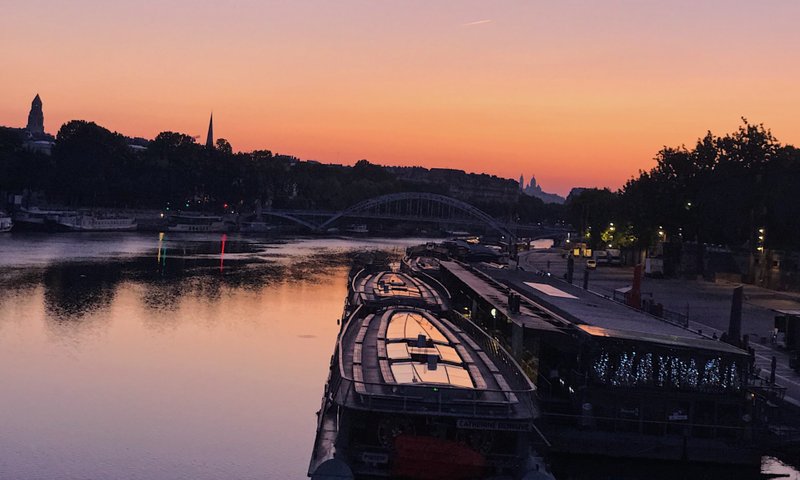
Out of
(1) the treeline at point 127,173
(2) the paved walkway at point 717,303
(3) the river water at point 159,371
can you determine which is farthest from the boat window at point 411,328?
(1) the treeline at point 127,173

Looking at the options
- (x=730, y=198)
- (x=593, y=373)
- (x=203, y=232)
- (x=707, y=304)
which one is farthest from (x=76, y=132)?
(x=593, y=373)

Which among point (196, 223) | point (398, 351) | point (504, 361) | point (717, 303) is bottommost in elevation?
point (196, 223)

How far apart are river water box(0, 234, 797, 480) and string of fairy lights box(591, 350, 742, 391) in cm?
293

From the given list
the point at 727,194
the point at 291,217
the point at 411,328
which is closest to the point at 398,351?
the point at 411,328

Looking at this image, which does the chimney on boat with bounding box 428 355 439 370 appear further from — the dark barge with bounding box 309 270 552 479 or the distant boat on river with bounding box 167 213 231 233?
the distant boat on river with bounding box 167 213 231 233

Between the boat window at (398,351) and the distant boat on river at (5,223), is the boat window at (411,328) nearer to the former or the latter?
the boat window at (398,351)

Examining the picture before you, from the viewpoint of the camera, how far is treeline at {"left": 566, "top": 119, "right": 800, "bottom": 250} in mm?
72625

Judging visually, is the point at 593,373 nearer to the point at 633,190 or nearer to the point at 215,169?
the point at 633,190

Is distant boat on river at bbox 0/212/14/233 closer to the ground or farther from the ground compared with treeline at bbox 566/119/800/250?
closer to the ground

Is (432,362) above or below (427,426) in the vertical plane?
above

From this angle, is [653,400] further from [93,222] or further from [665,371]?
[93,222]

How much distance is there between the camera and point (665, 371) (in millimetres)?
23531

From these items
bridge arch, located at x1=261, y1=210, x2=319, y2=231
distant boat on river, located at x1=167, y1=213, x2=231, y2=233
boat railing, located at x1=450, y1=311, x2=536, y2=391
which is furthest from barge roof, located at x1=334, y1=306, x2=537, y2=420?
bridge arch, located at x1=261, y1=210, x2=319, y2=231

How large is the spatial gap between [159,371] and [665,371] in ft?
66.2
